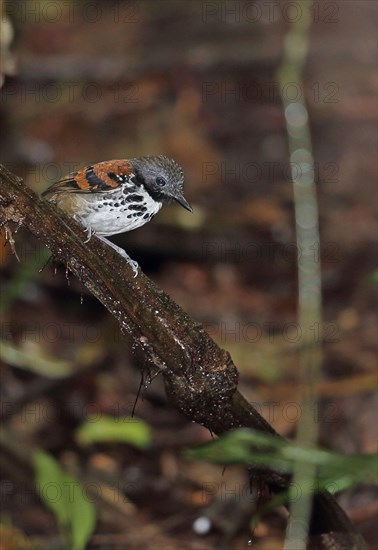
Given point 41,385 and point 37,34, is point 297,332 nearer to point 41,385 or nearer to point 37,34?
point 41,385

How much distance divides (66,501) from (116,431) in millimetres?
961

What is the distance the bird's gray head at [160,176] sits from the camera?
4.27 metres

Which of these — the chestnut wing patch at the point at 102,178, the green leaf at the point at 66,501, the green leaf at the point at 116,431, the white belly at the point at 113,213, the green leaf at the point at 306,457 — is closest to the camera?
the green leaf at the point at 306,457

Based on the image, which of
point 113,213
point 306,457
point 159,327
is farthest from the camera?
point 113,213

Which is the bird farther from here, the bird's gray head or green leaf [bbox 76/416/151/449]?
green leaf [bbox 76/416/151/449]

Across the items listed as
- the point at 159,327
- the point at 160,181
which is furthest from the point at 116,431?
the point at 159,327

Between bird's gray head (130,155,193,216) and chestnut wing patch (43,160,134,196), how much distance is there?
0.06 metres

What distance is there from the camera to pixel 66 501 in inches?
194

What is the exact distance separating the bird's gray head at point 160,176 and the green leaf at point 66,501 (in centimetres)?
171

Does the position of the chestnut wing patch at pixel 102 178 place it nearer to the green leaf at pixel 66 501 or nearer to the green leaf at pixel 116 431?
the green leaf at pixel 66 501

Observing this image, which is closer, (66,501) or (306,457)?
(306,457)

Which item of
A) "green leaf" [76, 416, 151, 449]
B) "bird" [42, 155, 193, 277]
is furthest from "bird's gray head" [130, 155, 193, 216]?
"green leaf" [76, 416, 151, 449]

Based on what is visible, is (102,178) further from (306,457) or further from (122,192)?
(306,457)

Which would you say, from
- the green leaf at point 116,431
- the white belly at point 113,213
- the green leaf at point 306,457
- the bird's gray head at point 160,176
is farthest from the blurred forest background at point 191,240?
the green leaf at point 306,457
